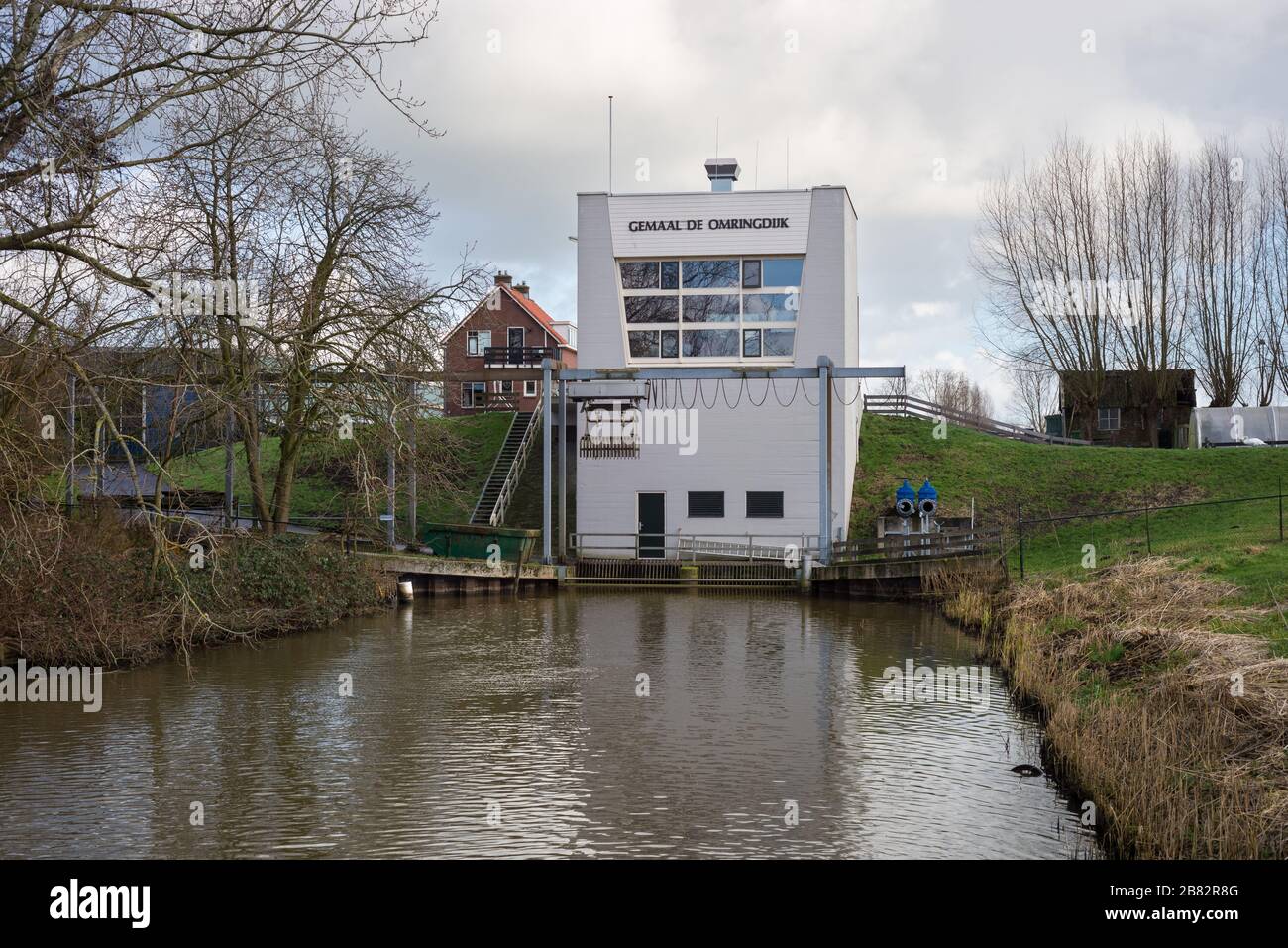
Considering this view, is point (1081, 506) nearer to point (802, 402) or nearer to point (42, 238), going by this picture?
point (802, 402)

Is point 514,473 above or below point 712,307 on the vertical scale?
below

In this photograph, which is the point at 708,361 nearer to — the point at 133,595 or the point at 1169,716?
the point at 133,595

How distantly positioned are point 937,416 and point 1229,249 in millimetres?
13234

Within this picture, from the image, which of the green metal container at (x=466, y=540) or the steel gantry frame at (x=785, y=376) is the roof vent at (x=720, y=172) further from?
the green metal container at (x=466, y=540)

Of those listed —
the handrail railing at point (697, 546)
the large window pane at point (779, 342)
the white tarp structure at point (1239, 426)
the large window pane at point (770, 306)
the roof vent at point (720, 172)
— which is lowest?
the handrail railing at point (697, 546)

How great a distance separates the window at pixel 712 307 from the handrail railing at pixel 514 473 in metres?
5.74

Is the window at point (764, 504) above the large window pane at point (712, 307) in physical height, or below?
below

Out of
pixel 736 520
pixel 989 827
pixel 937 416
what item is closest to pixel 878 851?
pixel 989 827

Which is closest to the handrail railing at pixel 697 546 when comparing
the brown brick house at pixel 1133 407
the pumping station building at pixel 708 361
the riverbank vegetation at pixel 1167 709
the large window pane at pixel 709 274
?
the pumping station building at pixel 708 361

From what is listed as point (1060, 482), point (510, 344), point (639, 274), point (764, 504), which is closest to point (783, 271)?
point (639, 274)

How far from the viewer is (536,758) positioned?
10.9m

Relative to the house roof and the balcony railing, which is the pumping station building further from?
the house roof

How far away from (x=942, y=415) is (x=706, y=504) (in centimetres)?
1420

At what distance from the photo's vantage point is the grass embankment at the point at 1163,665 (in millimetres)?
7805
